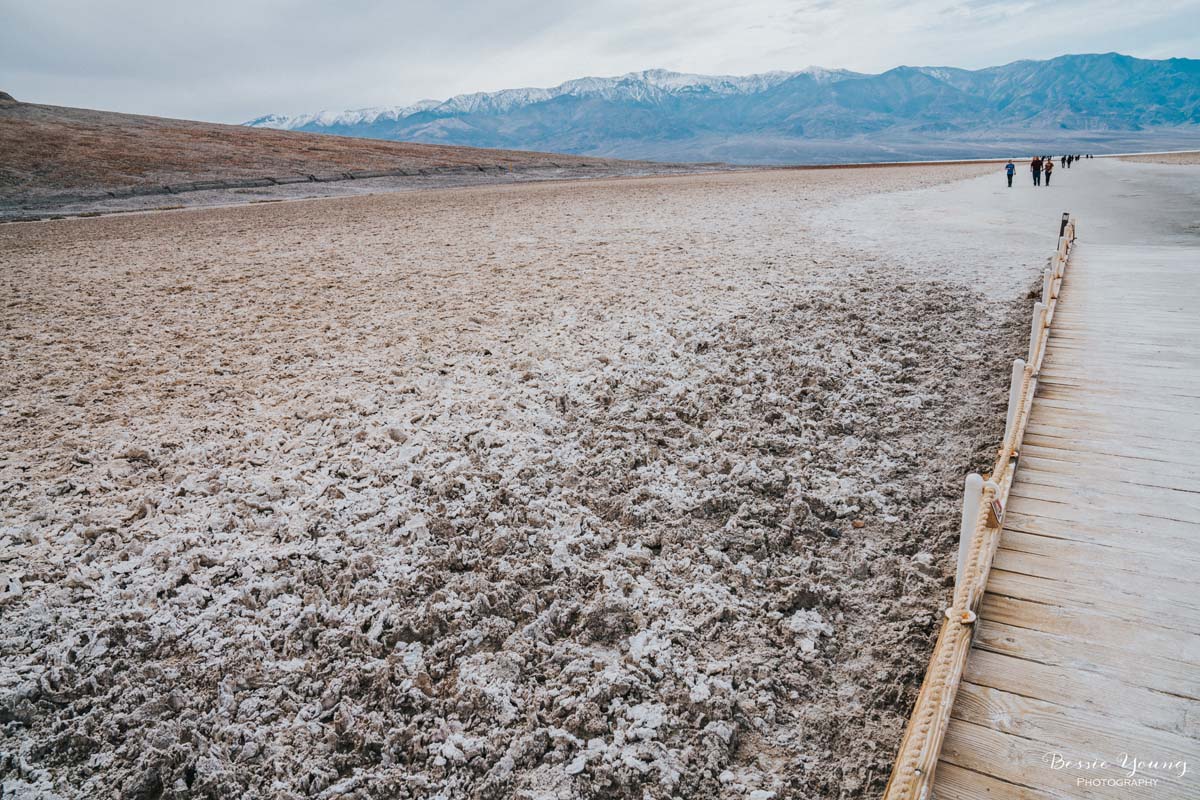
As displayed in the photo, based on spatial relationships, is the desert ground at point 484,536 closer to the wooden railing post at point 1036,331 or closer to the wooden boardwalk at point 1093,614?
the wooden boardwalk at point 1093,614

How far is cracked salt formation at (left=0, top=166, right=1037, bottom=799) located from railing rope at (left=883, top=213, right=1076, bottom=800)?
0.66 metres

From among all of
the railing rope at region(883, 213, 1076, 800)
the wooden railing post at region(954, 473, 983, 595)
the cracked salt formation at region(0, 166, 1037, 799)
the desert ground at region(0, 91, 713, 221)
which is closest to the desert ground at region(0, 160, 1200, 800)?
the cracked salt formation at region(0, 166, 1037, 799)

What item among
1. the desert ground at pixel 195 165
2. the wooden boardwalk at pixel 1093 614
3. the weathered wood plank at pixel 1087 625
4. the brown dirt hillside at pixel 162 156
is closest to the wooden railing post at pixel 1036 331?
the wooden boardwalk at pixel 1093 614

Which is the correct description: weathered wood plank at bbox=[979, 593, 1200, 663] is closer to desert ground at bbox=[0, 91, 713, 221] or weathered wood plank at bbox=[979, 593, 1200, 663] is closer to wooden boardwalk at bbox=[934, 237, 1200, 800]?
wooden boardwalk at bbox=[934, 237, 1200, 800]

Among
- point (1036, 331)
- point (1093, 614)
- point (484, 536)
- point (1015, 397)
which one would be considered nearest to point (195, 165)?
point (484, 536)

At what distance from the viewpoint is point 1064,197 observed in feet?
89.9

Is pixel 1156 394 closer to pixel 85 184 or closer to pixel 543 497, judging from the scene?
pixel 543 497

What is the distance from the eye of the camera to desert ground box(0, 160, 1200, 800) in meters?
3.23

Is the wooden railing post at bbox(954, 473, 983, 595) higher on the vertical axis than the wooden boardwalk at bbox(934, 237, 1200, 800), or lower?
higher

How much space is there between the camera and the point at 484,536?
472cm

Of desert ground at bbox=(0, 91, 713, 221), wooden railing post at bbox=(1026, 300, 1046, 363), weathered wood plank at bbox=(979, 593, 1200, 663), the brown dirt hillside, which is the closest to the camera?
weathered wood plank at bbox=(979, 593, 1200, 663)

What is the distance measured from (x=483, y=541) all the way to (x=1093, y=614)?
3755 mm

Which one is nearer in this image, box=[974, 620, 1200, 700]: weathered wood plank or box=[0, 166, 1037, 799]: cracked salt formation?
box=[974, 620, 1200, 700]: weathered wood plank

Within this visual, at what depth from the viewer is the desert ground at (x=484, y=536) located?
3232mm
